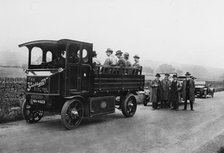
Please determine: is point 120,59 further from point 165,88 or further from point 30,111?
point 165,88

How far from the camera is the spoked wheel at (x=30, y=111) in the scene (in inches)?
323

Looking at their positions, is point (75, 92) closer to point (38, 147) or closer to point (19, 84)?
point (38, 147)

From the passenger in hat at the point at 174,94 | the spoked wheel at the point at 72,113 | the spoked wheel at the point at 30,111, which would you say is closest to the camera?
the spoked wheel at the point at 72,113

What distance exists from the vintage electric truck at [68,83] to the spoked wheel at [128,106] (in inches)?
30.4

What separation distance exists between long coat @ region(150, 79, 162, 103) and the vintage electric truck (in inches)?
160

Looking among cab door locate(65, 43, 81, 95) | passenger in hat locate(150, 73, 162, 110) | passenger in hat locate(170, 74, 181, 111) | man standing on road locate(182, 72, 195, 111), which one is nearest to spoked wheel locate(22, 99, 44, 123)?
cab door locate(65, 43, 81, 95)

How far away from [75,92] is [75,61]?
0.96 m

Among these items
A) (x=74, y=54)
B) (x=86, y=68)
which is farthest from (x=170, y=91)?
(x=74, y=54)

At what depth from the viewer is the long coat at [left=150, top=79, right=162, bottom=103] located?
13036mm

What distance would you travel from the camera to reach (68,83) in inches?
298

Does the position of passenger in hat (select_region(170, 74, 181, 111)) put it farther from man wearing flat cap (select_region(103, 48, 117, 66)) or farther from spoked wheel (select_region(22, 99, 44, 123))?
spoked wheel (select_region(22, 99, 44, 123))

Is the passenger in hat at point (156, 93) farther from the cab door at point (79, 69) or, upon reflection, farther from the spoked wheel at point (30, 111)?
the spoked wheel at point (30, 111)

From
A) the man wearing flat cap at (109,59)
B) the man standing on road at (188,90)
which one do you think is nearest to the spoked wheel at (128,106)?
the man wearing flat cap at (109,59)

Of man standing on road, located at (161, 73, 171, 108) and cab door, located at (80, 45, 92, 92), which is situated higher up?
cab door, located at (80, 45, 92, 92)
